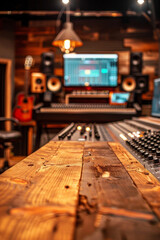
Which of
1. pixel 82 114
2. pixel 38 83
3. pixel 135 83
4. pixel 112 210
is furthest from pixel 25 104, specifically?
pixel 112 210

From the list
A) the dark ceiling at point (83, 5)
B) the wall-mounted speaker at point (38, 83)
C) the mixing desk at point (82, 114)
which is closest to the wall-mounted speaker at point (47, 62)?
the wall-mounted speaker at point (38, 83)

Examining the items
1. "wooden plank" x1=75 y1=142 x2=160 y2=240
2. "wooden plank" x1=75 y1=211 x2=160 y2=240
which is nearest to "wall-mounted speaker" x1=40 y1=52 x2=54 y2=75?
"wooden plank" x1=75 y1=142 x2=160 y2=240

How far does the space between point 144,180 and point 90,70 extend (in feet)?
14.4

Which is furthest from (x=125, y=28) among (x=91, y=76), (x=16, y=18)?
(x=16, y=18)

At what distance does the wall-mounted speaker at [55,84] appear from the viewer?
4.66 m

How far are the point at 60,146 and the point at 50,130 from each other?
3800 millimetres

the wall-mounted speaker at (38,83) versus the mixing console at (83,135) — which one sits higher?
the wall-mounted speaker at (38,83)

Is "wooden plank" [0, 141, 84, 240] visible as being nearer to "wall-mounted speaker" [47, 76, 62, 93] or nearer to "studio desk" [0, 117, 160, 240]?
"studio desk" [0, 117, 160, 240]

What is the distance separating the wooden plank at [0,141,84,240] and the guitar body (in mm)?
3899

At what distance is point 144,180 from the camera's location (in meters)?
0.70

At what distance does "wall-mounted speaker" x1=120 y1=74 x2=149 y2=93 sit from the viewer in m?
4.57

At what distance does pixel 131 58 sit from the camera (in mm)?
4762

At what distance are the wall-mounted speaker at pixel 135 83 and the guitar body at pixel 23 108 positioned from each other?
67.8 inches

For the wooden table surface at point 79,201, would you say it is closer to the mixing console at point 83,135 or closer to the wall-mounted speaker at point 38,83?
the mixing console at point 83,135
